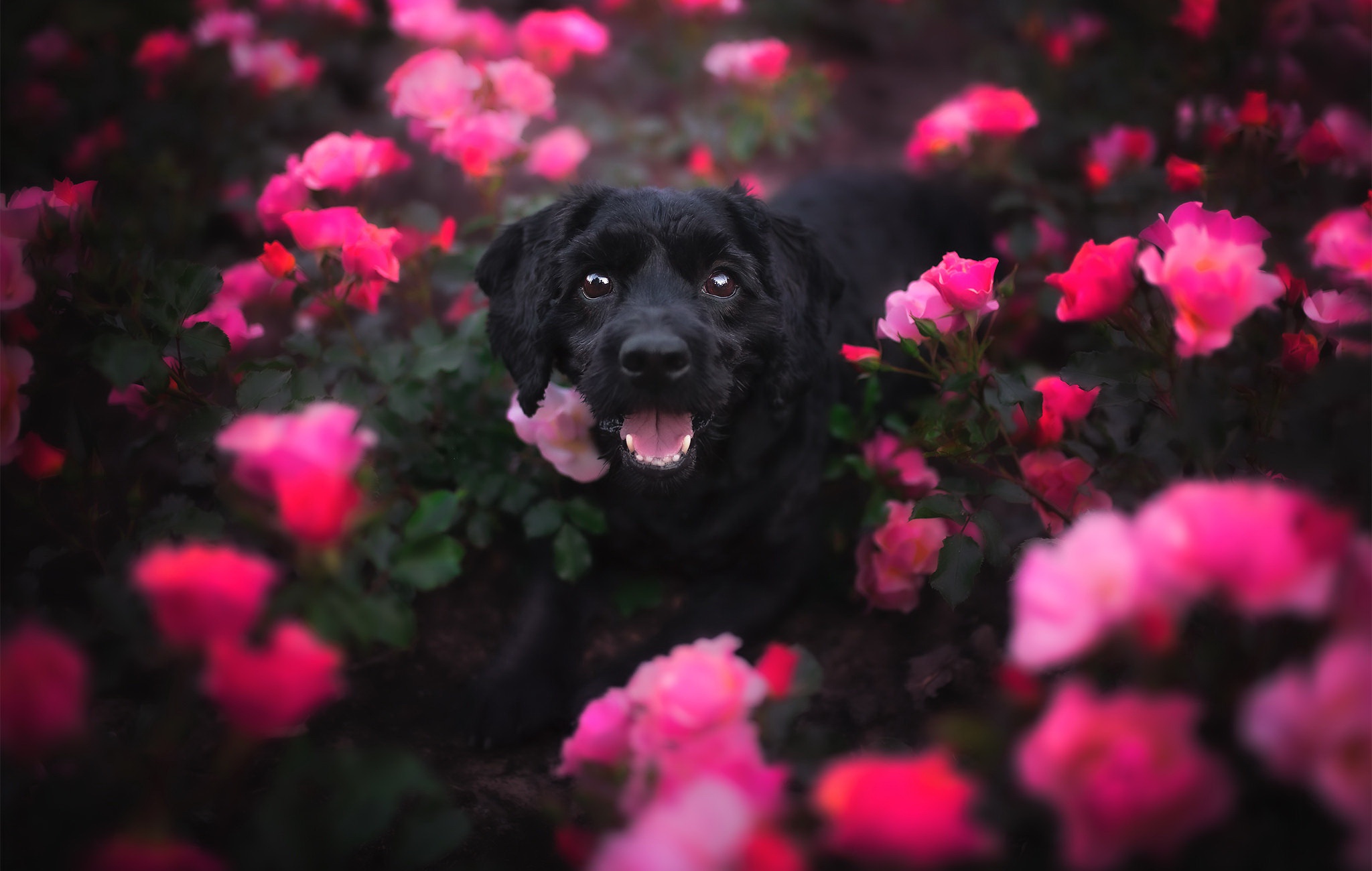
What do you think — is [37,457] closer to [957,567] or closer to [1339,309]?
[957,567]

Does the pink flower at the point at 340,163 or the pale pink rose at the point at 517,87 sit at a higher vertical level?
the pale pink rose at the point at 517,87

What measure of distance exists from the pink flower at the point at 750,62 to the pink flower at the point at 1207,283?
2732 millimetres

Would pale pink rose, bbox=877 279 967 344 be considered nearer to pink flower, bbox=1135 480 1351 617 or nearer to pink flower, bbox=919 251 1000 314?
pink flower, bbox=919 251 1000 314

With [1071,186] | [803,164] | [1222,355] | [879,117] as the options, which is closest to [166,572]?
[1222,355]

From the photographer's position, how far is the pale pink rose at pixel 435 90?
2535 millimetres

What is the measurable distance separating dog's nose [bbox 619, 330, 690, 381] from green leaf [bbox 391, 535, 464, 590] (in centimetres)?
79

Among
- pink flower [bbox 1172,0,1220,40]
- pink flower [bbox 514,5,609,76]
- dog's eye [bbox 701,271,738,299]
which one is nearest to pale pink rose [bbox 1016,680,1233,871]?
dog's eye [bbox 701,271,738,299]

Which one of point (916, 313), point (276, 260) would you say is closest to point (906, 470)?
point (916, 313)

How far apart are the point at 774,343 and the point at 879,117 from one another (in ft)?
11.2

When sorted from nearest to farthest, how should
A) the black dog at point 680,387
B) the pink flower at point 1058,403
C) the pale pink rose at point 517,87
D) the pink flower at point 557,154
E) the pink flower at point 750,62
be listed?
the pink flower at point 1058,403, the black dog at point 680,387, the pale pink rose at point 517,87, the pink flower at point 557,154, the pink flower at point 750,62

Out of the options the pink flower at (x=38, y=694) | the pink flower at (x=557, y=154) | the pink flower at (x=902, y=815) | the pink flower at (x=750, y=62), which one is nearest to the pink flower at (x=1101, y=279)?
the pink flower at (x=902, y=815)

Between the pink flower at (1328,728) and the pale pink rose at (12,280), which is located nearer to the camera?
the pink flower at (1328,728)

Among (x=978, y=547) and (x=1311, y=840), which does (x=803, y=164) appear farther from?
(x=1311, y=840)

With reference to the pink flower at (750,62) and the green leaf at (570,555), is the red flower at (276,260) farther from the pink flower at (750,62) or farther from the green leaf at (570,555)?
the pink flower at (750,62)
